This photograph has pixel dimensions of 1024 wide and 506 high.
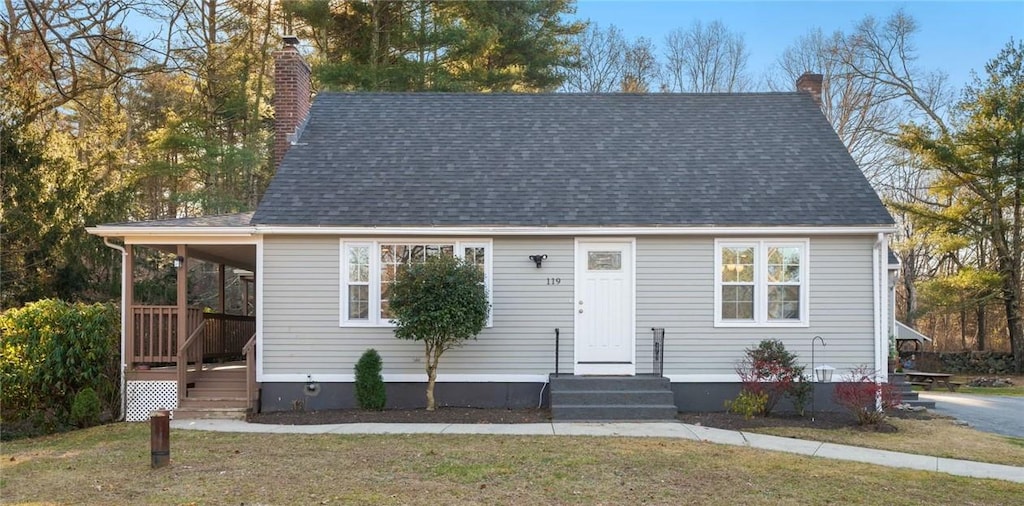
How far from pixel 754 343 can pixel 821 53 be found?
2247 centimetres

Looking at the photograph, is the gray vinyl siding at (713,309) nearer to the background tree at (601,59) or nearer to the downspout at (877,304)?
the downspout at (877,304)

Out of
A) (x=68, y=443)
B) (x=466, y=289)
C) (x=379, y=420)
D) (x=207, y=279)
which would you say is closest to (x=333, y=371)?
(x=379, y=420)

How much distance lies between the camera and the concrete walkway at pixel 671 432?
8.41 m

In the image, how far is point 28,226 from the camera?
16.2 metres

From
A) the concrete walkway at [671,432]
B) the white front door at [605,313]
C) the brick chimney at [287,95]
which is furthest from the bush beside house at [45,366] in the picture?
the white front door at [605,313]

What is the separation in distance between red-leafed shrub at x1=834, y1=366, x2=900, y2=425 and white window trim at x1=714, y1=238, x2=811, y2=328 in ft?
4.30

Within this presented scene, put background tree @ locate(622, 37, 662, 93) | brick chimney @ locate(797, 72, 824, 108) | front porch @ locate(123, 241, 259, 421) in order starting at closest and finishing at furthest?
front porch @ locate(123, 241, 259, 421) < brick chimney @ locate(797, 72, 824, 108) < background tree @ locate(622, 37, 662, 93)

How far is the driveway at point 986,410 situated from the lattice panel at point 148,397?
41.0 ft

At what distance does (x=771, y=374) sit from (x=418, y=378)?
5.35m

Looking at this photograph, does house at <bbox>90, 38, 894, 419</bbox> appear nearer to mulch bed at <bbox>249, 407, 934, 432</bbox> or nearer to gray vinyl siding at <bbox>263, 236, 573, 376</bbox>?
gray vinyl siding at <bbox>263, 236, 573, 376</bbox>

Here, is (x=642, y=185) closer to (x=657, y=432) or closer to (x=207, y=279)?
(x=657, y=432)

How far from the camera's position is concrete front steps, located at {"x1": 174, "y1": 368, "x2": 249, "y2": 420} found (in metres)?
11.8

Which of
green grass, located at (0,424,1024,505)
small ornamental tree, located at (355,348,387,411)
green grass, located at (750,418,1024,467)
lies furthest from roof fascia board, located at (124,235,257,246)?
green grass, located at (750,418,1024,467)

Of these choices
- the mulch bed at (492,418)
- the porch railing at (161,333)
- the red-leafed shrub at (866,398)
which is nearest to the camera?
the red-leafed shrub at (866,398)
